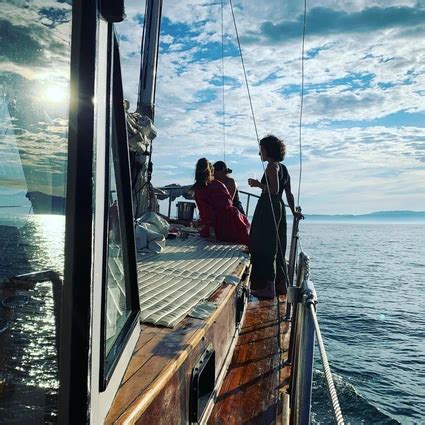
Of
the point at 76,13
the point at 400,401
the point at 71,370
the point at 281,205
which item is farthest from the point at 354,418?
the point at 76,13

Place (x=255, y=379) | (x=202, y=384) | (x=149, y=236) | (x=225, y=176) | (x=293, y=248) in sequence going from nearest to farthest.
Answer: (x=202, y=384) → (x=255, y=379) → (x=149, y=236) → (x=293, y=248) → (x=225, y=176)

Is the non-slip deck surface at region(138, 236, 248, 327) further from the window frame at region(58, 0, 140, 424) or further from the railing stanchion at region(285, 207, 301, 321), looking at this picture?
the window frame at region(58, 0, 140, 424)

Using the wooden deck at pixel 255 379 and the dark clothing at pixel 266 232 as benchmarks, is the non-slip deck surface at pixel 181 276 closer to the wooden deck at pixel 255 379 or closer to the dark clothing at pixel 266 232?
the dark clothing at pixel 266 232

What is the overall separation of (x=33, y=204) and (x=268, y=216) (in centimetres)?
449

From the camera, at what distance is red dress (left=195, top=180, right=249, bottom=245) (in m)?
6.82

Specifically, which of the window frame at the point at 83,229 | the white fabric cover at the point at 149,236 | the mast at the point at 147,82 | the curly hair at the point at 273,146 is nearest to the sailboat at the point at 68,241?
the window frame at the point at 83,229

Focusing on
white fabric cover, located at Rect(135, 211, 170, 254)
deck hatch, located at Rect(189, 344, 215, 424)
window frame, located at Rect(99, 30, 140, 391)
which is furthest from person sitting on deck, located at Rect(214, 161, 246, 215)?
window frame, located at Rect(99, 30, 140, 391)

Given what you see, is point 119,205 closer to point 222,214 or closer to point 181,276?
point 181,276

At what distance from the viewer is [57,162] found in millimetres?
1033

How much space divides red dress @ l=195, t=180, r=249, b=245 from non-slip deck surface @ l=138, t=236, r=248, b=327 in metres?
0.50

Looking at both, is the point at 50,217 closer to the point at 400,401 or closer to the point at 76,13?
the point at 76,13

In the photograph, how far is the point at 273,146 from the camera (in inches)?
203

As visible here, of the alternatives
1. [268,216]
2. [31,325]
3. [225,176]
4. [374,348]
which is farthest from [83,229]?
[374,348]

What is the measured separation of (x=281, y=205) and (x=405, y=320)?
896 centimetres
